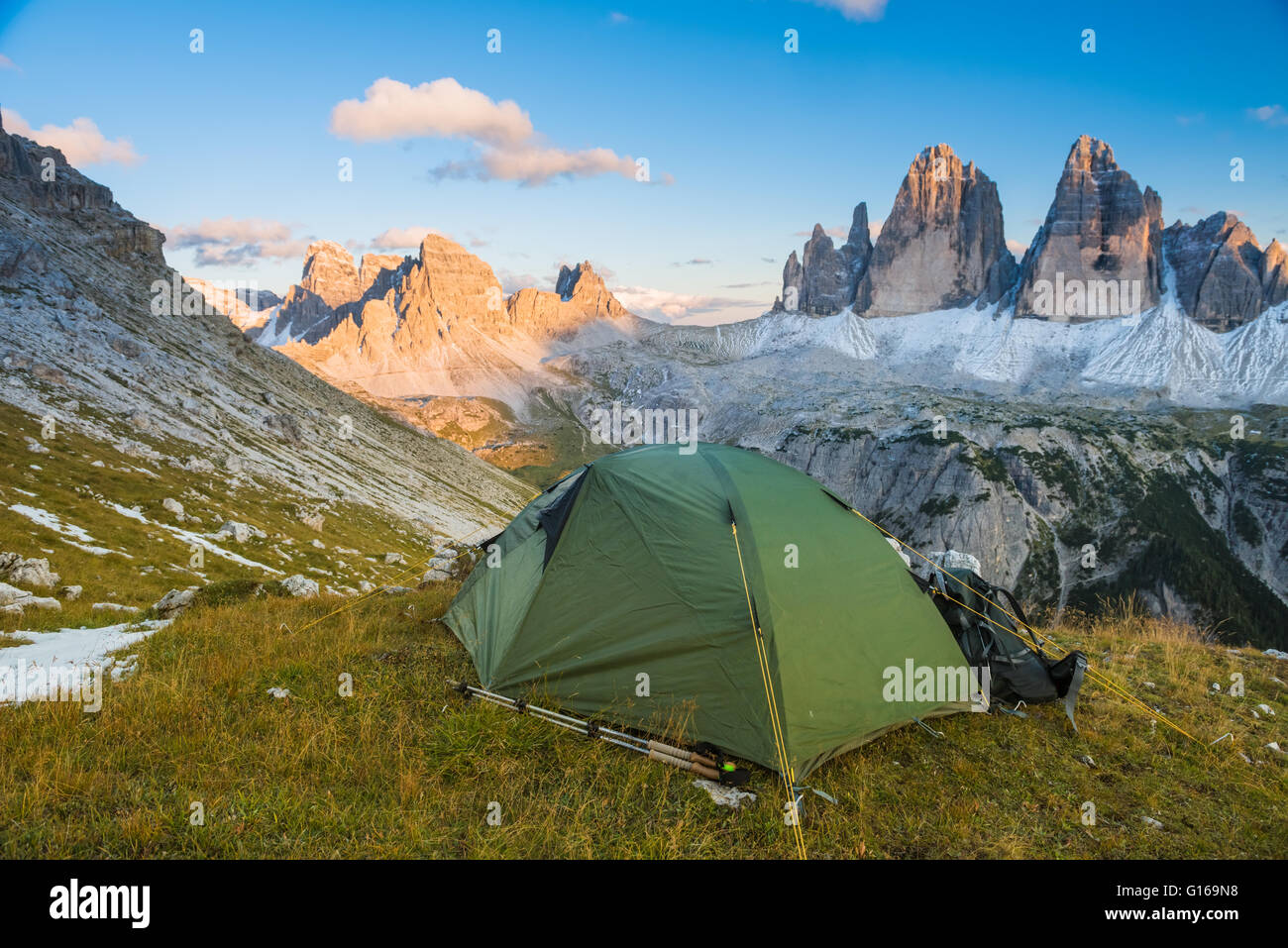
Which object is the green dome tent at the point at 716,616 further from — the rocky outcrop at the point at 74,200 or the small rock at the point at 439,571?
the rocky outcrop at the point at 74,200

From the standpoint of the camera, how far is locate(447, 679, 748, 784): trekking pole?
22.0ft

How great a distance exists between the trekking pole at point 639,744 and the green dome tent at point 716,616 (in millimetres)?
350

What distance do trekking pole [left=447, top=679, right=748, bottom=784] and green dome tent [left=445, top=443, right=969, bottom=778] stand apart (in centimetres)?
35

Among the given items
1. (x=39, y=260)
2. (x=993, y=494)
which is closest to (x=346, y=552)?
(x=39, y=260)

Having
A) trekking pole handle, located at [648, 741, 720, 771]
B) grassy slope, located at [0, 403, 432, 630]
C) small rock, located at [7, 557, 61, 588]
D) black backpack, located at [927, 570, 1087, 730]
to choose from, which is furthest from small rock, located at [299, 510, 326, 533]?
black backpack, located at [927, 570, 1087, 730]

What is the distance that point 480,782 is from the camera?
20.4 ft

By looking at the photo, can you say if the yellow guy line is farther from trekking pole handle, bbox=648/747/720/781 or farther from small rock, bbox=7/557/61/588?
small rock, bbox=7/557/61/588

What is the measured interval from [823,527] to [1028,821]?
4266 mm

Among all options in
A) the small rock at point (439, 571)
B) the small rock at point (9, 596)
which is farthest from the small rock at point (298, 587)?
the small rock at point (9, 596)

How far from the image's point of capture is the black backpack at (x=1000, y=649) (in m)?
9.27

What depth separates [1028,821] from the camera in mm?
6453

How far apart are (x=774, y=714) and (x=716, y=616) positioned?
138 cm

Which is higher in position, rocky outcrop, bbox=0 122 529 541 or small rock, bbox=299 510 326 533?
rocky outcrop, bbox=0 122 529 541

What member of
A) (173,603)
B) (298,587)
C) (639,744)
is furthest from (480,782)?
(298,587)
